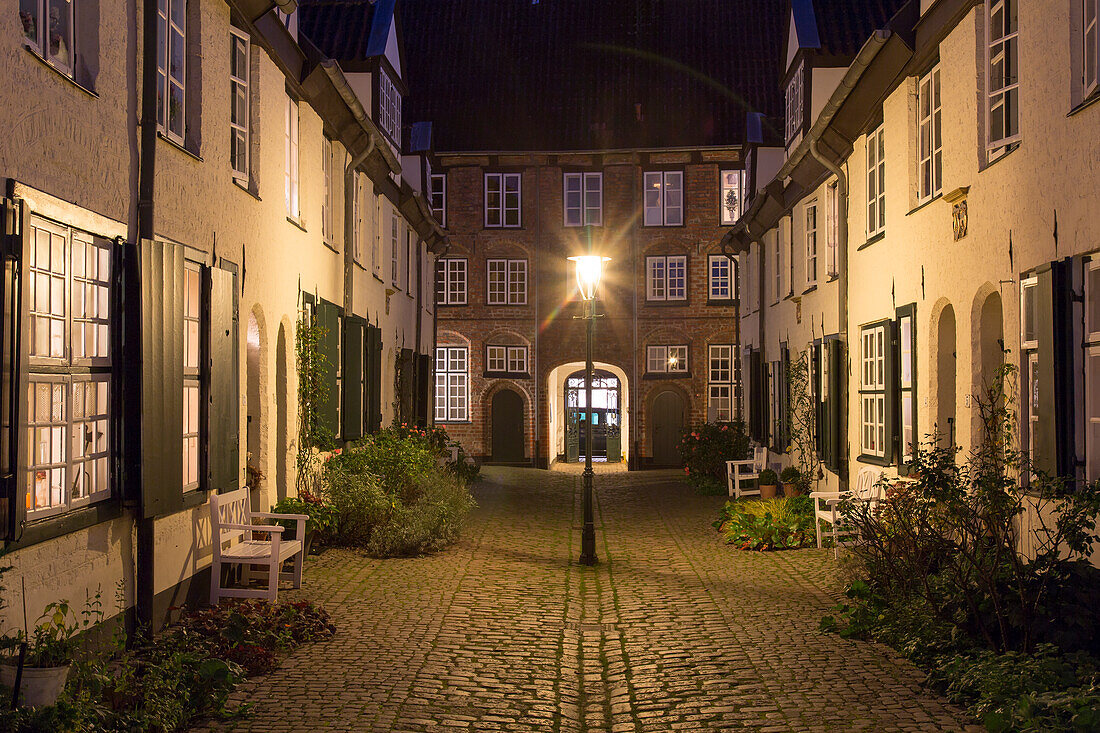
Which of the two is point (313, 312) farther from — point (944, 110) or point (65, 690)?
point (65, 690)

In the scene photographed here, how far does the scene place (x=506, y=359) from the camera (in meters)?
29.6

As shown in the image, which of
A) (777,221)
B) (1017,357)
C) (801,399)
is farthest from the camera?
(777,221)

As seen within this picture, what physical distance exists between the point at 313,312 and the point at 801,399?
7.72m

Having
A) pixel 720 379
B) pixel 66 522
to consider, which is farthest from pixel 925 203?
pixel 720 379

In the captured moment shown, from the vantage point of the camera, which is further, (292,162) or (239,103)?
(292,162)

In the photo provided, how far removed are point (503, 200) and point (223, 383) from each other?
69.8ft

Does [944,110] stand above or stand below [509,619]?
above

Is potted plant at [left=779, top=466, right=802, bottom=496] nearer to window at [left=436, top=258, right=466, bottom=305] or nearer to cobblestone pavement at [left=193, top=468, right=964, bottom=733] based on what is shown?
cobblestone pavement at [left=193, top=468, right=964, bottom=733]

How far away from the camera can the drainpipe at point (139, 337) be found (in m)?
6.92

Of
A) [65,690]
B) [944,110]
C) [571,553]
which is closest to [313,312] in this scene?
[571,553]

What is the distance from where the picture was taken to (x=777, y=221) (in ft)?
63.0

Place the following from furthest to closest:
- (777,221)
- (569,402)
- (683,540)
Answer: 1. (569,402)
2. (777,221)
3. (683,540)

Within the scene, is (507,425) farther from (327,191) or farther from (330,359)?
(330,359)

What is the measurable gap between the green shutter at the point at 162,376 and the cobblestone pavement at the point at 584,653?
1.47m
